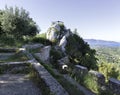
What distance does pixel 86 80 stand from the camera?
8.94 meters

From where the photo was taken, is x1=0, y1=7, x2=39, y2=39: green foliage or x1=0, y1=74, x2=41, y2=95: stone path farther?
x1=0, y1=7, x2=39, y2=39: green foliage

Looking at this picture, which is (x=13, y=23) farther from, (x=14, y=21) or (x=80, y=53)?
(x=80, y=53)

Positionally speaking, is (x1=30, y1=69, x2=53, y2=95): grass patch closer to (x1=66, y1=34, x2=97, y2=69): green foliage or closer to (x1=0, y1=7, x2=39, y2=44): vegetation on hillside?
(x1=0, y1=7, x2=39, y2=44): vegetation on hillside

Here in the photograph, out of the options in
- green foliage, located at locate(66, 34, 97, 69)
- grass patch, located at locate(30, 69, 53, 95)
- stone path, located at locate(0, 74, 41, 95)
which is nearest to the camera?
grass patch, located at locate(30, 69, 53, 95)

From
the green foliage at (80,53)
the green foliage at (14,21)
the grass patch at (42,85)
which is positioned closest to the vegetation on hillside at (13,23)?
the green foliage at (14,21)

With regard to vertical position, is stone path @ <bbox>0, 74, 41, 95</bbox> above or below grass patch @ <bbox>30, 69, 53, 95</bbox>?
below

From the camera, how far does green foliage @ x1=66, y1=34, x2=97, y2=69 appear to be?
102ft

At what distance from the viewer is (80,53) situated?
118 feet

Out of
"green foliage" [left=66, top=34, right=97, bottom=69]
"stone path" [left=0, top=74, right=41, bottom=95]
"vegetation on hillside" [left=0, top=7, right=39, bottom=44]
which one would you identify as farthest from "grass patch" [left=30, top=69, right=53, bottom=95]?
"green foliage" [left=66, top=34, right=97, bottom=69]

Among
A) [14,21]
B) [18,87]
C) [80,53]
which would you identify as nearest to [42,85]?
[18,87]

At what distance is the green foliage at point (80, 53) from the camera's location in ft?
102

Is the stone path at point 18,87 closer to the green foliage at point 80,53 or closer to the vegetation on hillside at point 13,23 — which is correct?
the vegetation on hillside at point 13,23

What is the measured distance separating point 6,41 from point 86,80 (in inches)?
727

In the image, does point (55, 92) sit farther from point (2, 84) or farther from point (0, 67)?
point (0, 67)
